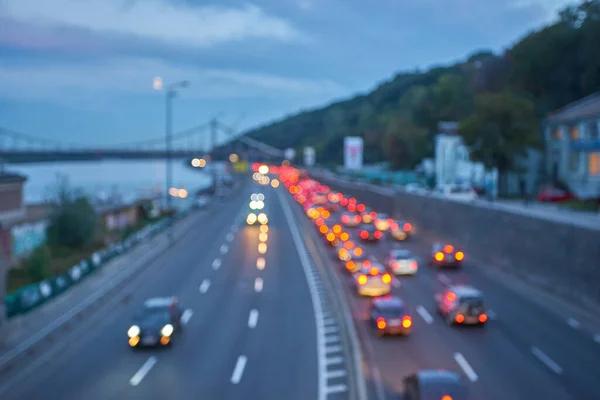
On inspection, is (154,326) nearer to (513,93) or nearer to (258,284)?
(258,284)

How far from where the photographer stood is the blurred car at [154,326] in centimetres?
1986

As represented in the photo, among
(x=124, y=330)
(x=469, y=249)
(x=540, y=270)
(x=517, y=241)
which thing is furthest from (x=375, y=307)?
(x=469, y=249)

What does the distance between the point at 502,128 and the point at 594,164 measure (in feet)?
25.2

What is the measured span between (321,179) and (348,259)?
282 feet

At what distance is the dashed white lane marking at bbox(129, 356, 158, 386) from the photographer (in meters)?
16.6

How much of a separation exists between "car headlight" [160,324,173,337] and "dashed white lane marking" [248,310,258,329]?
331 cm

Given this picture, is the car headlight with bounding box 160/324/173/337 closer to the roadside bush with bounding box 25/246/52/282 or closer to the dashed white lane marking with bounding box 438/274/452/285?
the roadside bush with bounding box 25/246/52/282

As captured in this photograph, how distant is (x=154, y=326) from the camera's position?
20000 mm

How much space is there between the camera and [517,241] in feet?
106

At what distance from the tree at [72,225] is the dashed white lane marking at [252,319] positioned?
22.8 m

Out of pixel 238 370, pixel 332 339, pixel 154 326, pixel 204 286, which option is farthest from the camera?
pixel 204 286

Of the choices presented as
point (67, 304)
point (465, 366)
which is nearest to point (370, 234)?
point (67, 304)

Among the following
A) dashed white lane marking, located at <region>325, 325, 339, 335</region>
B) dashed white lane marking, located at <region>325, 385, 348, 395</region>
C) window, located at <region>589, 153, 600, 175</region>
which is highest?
window, located at <region>589, 153, 600, 175</region>

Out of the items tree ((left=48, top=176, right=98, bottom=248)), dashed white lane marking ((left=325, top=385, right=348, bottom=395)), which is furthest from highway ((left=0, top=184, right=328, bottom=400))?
tree ((left=48, top=176, right=98, bottom=248))
